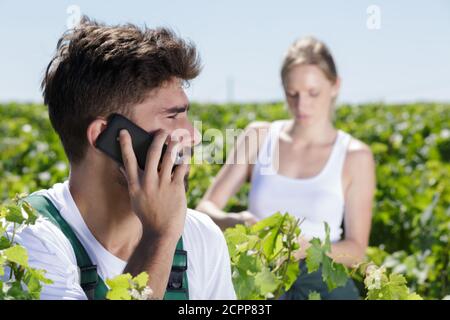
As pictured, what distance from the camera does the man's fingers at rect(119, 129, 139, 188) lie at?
1885 mm

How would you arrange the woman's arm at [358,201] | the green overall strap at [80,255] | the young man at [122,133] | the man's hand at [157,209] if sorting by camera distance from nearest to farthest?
1. the man's hand at [157,209]
2. the green overall strap at [80,255]
3. the young man at [122,133]
4. the woman's arm at [358,201]

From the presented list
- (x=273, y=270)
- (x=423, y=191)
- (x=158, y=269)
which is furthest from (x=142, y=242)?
(x=423, y=191)

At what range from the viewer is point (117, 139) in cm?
199

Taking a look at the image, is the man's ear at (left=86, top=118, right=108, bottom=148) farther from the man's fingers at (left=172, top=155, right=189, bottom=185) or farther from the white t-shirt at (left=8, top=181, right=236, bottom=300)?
the man's fingers at (left=172, top=155, right=189, bottom=185)

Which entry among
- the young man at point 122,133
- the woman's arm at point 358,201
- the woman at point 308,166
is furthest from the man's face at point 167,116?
the woman's arm at point 358,201

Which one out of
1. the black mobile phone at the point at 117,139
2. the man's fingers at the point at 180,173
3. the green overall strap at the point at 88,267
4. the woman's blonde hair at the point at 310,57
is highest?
the woman's blonde hair at the point at 310,57

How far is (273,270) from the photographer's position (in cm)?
218

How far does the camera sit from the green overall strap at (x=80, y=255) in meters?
1.81

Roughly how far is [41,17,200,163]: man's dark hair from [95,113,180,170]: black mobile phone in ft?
0.12

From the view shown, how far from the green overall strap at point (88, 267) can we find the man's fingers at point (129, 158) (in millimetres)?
176

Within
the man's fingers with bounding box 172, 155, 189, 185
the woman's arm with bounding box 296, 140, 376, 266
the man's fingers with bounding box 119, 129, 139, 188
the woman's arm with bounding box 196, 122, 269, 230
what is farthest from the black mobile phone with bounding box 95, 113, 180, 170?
the woman's arm with bounding box 196, 122, 269, 230

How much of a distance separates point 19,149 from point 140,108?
4861 millimetres

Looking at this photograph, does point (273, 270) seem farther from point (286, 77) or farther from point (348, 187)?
point (286, 77)

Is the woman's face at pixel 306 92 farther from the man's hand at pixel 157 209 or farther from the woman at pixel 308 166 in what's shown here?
the man's hand at pixel 157 209
